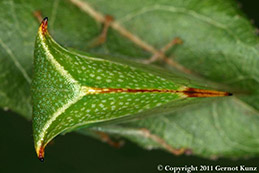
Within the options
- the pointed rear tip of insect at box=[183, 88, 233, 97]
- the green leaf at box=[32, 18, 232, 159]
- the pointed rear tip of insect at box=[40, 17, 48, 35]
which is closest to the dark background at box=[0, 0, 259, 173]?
the green leaf at box=[32, 18, 232, 159]

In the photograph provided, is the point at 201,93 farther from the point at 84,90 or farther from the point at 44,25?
the point at 44,25

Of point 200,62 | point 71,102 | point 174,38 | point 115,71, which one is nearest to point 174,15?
point 174,38

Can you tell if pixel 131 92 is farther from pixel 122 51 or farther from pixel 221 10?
pixel 221 10

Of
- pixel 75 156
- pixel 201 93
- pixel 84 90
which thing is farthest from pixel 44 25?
pixel 75 156

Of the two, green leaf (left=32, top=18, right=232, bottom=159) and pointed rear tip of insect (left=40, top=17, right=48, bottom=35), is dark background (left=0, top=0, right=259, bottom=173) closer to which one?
green leaf (left=32, top=18, right=232, bottom=159)

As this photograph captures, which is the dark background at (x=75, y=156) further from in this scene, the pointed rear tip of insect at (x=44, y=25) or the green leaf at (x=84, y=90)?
the pointed rear tip of insect at (x=44, y=25)

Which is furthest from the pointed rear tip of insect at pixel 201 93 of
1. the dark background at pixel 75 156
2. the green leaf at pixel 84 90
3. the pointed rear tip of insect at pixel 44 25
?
the dark background at pixel 75 156
